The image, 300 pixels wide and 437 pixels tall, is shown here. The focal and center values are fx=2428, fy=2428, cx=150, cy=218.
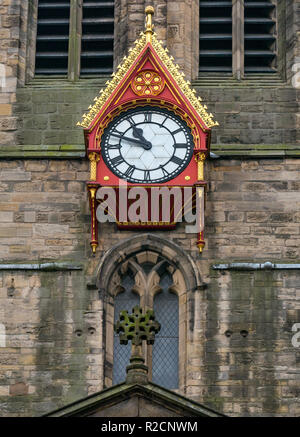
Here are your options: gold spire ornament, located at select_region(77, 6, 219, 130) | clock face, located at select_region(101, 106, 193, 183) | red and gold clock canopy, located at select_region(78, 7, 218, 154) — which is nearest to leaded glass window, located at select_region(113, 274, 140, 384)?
clock face, located at select_region(101, 106, 193, 183)

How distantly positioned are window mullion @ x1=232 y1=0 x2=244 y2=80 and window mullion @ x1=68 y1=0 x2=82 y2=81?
9.26 feet

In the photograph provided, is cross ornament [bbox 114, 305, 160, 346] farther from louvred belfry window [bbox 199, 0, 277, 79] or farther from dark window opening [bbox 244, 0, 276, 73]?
dark window opening [bbox 244, 0, 276, 73]

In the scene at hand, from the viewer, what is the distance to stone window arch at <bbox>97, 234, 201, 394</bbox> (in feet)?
135

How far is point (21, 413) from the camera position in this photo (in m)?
39.9

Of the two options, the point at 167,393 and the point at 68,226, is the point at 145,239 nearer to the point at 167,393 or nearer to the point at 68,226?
the point at 68,226

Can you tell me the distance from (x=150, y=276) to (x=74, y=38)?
538 cm

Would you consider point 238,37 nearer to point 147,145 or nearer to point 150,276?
point 147,145

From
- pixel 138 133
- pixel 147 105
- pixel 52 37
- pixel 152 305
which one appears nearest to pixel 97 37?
pixel 52 37

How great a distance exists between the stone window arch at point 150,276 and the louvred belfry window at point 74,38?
401 cm

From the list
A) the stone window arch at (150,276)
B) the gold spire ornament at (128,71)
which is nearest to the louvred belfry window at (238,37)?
the gold spire ornament at (128,71)

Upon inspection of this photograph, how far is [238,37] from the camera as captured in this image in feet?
145

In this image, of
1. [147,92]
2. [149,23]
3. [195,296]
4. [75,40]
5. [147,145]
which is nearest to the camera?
[195,296]

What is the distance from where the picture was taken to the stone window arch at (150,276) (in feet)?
135
